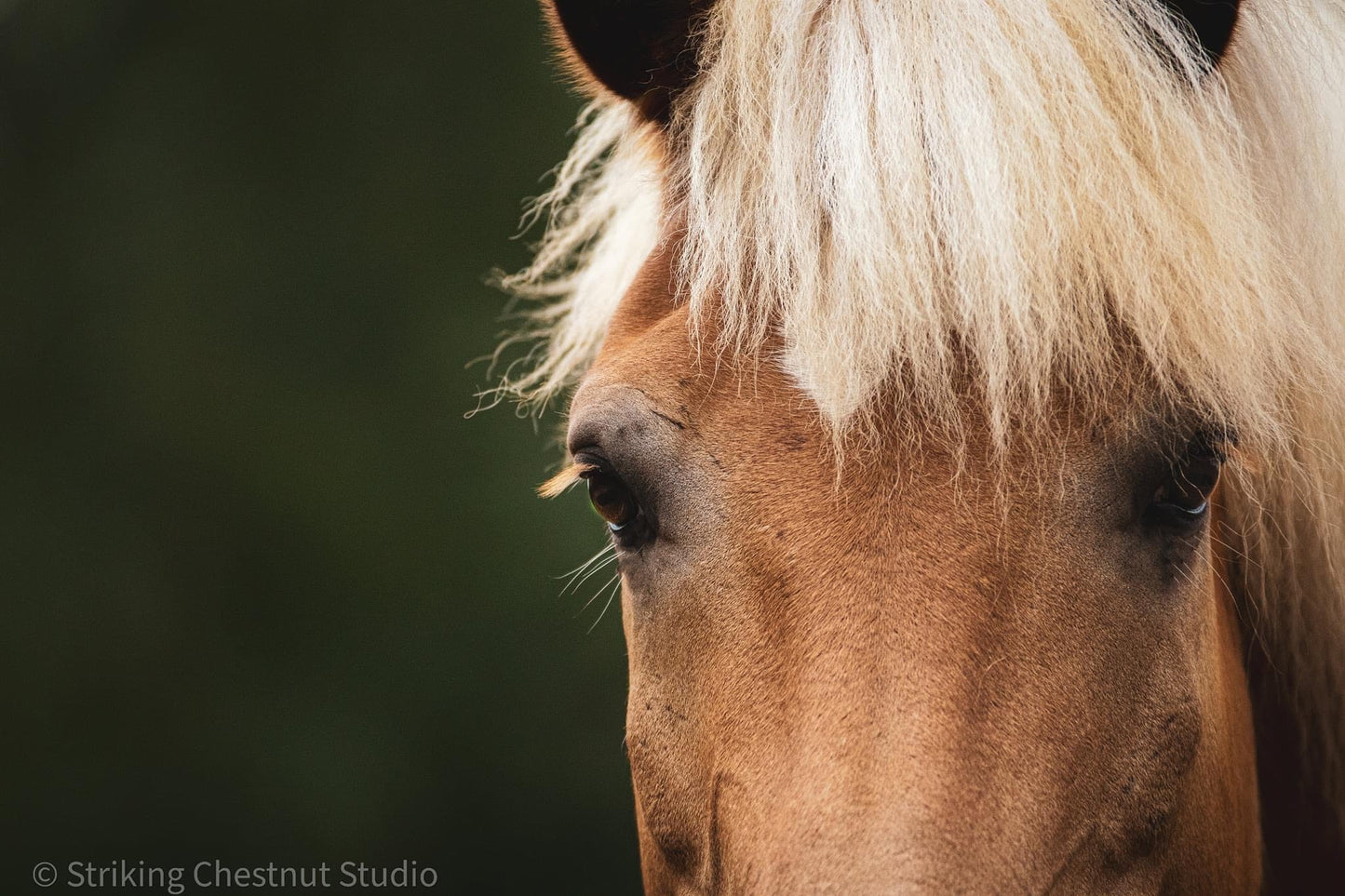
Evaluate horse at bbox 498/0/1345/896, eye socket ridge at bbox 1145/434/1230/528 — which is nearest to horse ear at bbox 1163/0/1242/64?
horse at bbox 498/0/1345/896

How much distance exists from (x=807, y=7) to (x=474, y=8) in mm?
5364

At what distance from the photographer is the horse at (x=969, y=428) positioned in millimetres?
1086

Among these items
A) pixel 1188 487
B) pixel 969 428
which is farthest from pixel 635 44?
pixel 1188 487

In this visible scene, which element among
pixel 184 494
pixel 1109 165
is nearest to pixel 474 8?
pixel 184 494

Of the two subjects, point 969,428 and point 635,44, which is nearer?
point 969,428

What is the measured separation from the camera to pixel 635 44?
1.61 meters

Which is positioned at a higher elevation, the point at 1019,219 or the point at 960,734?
the point at 1019,219

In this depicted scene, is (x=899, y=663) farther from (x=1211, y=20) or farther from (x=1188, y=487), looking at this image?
(x=1211, y=20)

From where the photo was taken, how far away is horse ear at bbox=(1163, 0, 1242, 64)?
4.28 ft

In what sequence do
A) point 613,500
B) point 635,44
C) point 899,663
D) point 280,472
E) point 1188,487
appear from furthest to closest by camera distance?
point 280,472
point 635,44
point 613,500
point 1188,487
point 899,663

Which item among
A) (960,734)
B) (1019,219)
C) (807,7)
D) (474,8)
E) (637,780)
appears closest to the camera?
(960,734)

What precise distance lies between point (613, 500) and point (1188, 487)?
0.72 metres

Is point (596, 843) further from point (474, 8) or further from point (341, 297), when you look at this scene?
point (474, 8)

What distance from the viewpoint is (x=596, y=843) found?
6.00 metres
